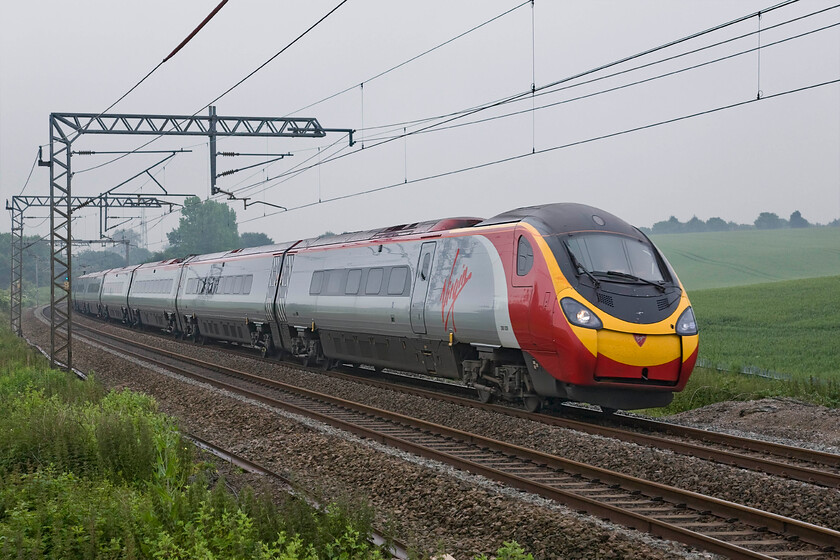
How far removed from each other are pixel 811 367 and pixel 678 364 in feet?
40.1

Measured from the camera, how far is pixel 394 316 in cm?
1702

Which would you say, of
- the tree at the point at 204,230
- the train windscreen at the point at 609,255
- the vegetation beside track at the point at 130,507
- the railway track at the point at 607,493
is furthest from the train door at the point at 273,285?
the tree at the point at 204,230

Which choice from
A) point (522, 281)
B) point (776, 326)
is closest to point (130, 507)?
point (522, 281)

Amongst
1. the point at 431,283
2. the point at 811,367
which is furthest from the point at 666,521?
the point at 811,367

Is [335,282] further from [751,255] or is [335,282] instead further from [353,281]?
[751,255]

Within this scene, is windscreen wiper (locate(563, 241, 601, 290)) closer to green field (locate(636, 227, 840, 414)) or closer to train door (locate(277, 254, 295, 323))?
green field (locate(636, 227, 840, 414))

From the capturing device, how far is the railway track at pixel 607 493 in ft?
22.9

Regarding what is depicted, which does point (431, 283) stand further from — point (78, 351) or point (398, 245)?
point (78, 351)

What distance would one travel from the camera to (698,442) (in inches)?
458

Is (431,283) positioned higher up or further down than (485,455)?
higher up

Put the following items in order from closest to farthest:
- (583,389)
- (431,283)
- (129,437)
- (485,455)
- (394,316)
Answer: (129,437)
(485,455)
(583,389)
(431,283)
(394,316)

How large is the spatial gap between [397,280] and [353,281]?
2259 millimetres

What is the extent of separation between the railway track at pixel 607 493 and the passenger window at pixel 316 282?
19.2ft

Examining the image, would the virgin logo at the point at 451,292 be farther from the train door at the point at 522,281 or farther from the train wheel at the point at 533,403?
the train wheel at the point at 533,403
